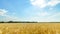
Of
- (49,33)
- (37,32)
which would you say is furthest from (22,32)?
(49,33)

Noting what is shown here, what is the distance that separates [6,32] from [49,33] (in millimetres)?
1563

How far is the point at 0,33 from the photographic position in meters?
6.08

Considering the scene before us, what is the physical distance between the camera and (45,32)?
6.25m

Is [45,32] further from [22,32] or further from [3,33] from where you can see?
[3,33]

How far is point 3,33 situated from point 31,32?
1.02m

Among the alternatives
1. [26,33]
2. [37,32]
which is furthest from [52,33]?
[26,33]

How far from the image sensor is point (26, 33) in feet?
20.2

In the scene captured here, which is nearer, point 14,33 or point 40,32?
point 14,33

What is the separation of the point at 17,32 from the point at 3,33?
0.51m

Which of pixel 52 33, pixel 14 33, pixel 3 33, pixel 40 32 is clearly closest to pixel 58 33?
pixel 52 33

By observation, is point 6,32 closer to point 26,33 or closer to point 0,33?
point 0,33

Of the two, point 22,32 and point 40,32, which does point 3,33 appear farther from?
point 40,32

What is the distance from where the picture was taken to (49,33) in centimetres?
617

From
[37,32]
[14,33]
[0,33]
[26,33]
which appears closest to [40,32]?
[37,32]
